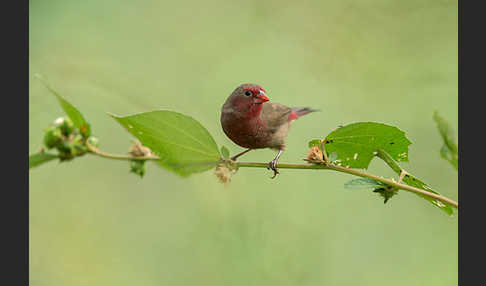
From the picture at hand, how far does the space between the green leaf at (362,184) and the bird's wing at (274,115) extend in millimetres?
1264

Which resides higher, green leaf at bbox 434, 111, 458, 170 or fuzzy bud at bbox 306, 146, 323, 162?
green leaf at bbox 434, 111, 458, 170

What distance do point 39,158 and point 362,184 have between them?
901 millimetres

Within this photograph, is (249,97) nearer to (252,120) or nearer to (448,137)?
(252,120)

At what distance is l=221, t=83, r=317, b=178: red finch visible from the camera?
93.3 inches

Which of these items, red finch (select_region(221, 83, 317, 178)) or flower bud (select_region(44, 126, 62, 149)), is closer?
flower bud (select_region(44, 126, 62, 149))

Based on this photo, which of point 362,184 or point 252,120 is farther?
point 252,120

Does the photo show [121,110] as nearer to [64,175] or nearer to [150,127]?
[64,175]

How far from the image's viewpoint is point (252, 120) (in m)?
2.47

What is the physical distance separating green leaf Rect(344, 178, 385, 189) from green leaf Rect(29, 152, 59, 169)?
822mm

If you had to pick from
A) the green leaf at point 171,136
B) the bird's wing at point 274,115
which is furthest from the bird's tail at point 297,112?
the green leaf at point 171,136

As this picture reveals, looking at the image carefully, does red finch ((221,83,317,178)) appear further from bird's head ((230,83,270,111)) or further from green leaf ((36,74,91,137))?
green leaf ((36,74,91,137))

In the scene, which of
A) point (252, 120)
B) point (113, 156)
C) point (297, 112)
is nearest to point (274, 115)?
point (252, 120)

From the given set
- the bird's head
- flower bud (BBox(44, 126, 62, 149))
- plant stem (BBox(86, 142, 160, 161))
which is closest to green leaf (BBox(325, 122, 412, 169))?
plant stem (BBox(86, 142, 160, 161))

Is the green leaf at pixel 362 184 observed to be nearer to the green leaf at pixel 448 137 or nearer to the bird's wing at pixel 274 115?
the green leaf at pixel 448 137
